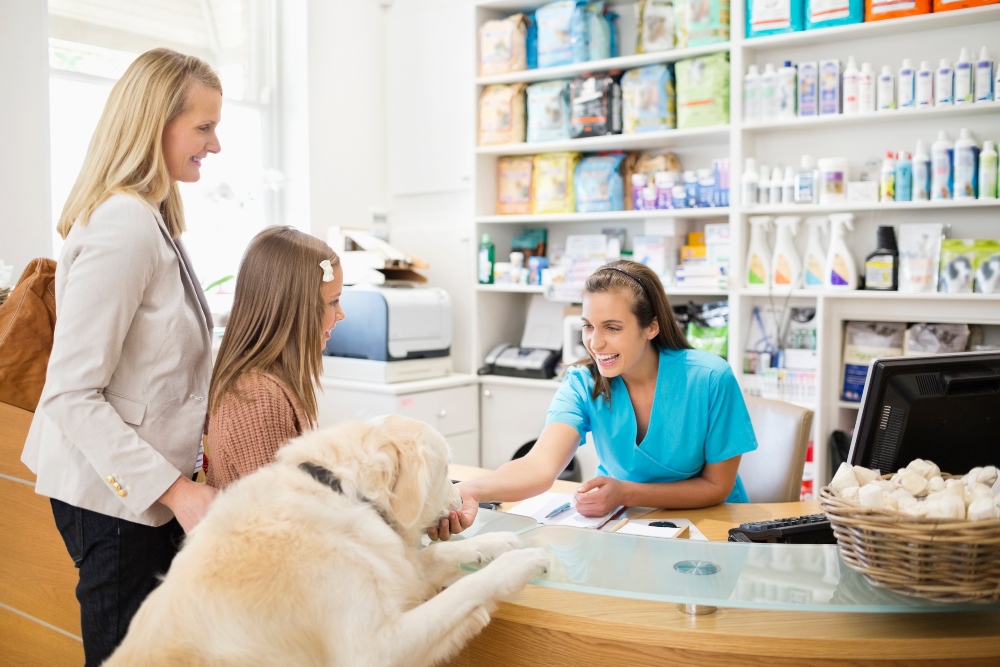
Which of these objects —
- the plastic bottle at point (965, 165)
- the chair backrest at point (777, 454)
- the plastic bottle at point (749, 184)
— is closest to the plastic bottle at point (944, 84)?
Answer: the plastic bottle at point (965, 165)

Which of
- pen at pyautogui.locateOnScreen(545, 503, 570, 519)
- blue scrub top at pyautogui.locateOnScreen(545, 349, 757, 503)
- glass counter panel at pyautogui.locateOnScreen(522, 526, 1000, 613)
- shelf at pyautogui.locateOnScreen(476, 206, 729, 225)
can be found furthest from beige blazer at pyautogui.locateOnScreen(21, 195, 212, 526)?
shelf at pyautogui.locateOnScreen(476, 206, 729, 225)

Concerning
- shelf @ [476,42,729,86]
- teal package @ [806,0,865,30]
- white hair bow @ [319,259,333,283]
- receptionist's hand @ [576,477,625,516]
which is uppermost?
teal package @ [806,0,865,30]

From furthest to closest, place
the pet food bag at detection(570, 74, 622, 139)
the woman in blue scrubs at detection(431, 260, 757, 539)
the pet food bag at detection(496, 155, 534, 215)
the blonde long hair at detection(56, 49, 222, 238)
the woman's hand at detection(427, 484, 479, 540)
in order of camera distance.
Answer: the pet food bag at detection(496, 155, 534, 215)
the pet food bag at detection(570, 74, 622, 139)
the woman in blue scrubs at detection(431, 260, 757, 539)
the blonde long hair at detection(56, 49, 222, 238)
the woman's hand at detection(427, 484, 479, 540)

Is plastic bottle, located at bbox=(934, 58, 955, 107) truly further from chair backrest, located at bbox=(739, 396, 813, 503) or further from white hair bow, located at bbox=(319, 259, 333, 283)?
white hair bow, located at bbox=(319, 259, 333, 283)

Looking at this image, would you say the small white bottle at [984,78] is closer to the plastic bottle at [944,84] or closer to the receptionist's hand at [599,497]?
the plastic bottle at [944,84]

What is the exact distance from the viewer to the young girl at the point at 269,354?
4.71ft

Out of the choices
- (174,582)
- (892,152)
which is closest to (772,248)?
(892,152)

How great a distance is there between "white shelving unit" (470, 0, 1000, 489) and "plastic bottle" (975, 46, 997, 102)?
51mm

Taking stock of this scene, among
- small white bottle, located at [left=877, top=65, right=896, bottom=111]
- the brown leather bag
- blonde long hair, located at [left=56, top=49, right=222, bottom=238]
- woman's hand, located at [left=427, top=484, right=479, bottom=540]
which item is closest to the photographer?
woman's hand, located at [left=427, top=484, right=479, bottom=540]

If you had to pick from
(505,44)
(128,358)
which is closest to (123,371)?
(128,358)

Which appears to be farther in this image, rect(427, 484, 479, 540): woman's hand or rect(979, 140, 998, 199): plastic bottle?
rect(979, 140, 998, 199): plastic bottle

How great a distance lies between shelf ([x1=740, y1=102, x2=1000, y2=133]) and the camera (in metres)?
3.17

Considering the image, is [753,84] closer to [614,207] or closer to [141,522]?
[614,207]

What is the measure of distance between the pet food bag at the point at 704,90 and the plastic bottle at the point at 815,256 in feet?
2.04
